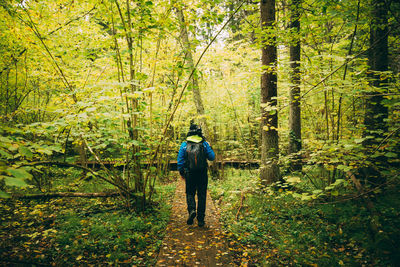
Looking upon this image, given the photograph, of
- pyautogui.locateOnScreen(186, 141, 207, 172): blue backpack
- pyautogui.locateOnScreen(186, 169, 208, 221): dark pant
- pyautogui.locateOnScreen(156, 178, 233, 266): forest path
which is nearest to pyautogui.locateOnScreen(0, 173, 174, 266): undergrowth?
pyautogui.locateOnScreen(156, 178, 233, 266): forest path

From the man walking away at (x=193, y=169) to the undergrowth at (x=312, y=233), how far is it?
0.81m

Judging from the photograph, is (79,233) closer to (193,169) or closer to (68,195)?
(68,195)

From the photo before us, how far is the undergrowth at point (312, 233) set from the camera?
3.05 m

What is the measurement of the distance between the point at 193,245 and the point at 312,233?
2453 mm

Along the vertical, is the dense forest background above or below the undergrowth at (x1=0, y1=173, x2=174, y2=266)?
above

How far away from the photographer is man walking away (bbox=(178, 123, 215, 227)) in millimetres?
4051

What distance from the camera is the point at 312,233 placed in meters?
3.82

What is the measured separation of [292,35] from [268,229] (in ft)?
14.2

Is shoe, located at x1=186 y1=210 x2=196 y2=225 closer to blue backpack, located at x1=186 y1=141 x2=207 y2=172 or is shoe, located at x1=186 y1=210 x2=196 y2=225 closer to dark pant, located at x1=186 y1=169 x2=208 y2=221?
dark pant, located at x1=186 y1=169 x2=208 y2=221

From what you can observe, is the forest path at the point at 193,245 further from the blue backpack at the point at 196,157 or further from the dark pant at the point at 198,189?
the blue backpack at the point at 196,157

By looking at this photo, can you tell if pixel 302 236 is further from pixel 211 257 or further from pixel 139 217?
pixel 139 217

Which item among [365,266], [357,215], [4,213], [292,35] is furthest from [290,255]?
[4,213]

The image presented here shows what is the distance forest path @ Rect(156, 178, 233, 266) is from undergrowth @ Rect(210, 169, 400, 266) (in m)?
0.28

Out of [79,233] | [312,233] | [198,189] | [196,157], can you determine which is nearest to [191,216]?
[198,189]
